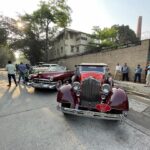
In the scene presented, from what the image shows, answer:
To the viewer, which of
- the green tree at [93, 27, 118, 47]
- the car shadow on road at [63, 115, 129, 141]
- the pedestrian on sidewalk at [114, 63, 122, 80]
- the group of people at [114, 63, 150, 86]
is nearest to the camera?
the car shadow on road at [63, 115, 129, 141]

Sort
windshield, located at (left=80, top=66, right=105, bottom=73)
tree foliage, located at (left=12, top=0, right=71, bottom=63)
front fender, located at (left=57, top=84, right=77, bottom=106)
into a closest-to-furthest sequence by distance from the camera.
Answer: front fender, located at (left=57, top=84, right=77, bottom=106), windshield, located at (left=80, top=66, right=105, bottom=73), tree foliage, located at (left=12, top=0, right=71, bottom=63)

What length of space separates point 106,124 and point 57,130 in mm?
1312

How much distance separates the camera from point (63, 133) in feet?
10.3

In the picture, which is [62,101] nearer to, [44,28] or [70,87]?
[70,87]

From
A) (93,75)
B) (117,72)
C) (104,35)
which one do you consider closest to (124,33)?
(104,35)

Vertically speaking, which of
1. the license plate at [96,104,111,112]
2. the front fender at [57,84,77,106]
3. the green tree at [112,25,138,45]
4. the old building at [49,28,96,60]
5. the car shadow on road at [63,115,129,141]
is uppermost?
the green tree at [112,25,138,45]

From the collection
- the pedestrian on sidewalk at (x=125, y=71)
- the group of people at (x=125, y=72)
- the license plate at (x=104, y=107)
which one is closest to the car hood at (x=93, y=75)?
the license plate at (x=104, y=107)

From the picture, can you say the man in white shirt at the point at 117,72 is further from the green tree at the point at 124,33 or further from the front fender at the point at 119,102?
the green tree at the point at 124,33

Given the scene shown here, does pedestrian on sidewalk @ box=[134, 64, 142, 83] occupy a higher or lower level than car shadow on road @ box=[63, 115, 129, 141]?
higher

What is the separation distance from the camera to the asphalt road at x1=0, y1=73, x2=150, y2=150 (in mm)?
2672

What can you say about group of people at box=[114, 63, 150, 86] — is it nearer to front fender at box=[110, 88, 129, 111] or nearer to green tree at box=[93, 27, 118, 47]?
front fender at box=[110, 88, 129, 111]

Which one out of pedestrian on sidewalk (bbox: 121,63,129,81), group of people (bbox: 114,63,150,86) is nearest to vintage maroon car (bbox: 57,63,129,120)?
group of people (bbox: 114,63,150,86)

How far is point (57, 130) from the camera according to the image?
10.7 feet

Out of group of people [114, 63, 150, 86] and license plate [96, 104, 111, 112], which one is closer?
license plate [96, 104, 111, 112]
